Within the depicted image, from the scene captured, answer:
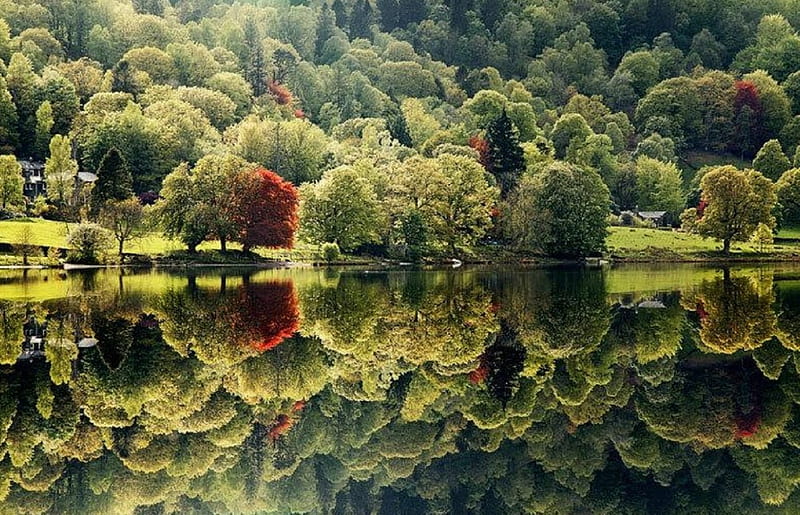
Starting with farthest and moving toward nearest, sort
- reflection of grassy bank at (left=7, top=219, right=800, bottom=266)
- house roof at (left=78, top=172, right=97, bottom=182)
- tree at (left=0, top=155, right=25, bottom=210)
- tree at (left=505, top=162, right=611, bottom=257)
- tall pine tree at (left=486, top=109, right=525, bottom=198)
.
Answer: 1. tall pine tree at (left=486, top=109, right=525, bottom=198)
2. house roof at (left=78, top=172, right=97, bottom=182)
3. tree at (left=505, top=162, right=611, bottom=257)
4. tree at (left=0, top=155, right=25, bottom=210)
5. reflection of grassy bank at (left=7, top=219, right=800, bottom=266)

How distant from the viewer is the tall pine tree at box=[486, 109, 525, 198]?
10600cm

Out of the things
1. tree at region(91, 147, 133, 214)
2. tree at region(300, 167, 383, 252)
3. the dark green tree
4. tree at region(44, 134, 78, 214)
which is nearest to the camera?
tree at region(91, 147, 133, 214)

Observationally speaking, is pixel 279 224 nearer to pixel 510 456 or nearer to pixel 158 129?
pixel 158 129

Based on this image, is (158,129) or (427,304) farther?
(158,129)

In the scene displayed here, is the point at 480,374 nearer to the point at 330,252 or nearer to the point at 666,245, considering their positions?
the point at 330,252

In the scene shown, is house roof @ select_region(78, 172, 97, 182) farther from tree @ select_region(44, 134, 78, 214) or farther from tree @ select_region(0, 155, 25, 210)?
tree @ select_region(0, 155, 25, 210)

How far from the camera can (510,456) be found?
16312 mm

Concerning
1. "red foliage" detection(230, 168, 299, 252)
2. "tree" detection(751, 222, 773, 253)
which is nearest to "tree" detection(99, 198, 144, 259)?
"red foliage" detection(230, 168, 299, 252)

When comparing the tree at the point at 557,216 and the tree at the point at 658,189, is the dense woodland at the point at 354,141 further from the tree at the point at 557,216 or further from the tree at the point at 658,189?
the tree at the point at 658,189

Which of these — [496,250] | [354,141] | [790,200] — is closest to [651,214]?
[790,200]

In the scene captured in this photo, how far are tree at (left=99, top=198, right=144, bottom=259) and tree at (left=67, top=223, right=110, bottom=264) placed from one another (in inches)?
177

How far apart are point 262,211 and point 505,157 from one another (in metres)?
33.8

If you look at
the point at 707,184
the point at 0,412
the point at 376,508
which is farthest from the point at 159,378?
the point at 707,184

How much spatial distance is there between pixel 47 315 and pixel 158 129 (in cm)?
7821
